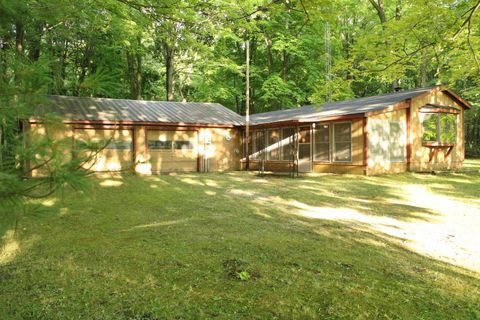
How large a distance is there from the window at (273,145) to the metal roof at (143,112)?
5.76 feet

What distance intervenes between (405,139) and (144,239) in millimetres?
13555

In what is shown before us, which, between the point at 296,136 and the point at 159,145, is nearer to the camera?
the point at 296,136

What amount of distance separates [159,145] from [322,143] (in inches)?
301

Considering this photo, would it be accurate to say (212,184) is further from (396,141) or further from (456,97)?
(456,97)

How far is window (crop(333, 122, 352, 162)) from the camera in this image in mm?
15320

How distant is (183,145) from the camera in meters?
17.9

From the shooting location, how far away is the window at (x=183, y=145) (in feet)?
58.3

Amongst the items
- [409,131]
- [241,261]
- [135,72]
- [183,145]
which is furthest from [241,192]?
[135,72]

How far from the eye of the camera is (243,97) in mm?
31422

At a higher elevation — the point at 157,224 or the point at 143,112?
the point at 143,112

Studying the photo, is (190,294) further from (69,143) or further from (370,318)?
(69,143)

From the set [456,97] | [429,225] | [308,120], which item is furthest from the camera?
[456,97]

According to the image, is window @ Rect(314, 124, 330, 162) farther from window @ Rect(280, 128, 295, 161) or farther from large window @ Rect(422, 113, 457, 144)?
large window @ Rect(422, 113, 457, 144)

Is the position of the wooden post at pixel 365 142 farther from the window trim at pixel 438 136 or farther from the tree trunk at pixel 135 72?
the tree trunk at pixel 135 72
